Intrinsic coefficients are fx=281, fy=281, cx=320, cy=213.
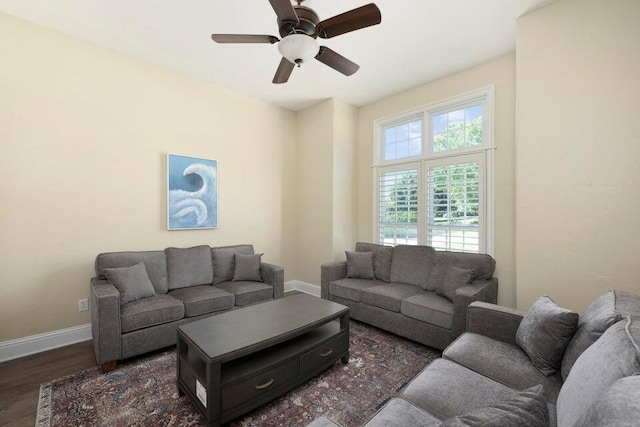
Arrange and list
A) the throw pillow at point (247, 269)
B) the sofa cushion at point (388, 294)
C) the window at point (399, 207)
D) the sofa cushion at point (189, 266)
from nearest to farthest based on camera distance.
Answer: the sofa cushion at point (388, 294) < the sofa cushion at point (189, 266) < the throw pillow at point (247, 269) < the window at point (399, 207)

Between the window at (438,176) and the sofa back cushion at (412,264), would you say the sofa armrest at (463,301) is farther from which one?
the window at (438,176)

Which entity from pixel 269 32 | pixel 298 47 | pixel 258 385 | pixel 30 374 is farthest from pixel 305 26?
pixel 30 374

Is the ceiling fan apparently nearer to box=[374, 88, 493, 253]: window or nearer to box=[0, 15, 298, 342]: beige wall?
box=[0, 15, 298, 342]: beige wall

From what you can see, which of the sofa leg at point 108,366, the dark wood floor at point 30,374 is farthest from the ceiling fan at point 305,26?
the dark wood floor at point 30,374

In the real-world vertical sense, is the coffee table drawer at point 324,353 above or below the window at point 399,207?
below

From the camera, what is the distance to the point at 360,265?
3746 millimetres

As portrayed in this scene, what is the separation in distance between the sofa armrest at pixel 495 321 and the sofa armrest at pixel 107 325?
282cm

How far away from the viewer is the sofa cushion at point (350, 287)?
11.0 feet

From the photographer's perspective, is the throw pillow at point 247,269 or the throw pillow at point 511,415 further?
the throw pillow at point 247,269

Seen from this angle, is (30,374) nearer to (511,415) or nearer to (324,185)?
(511,415)

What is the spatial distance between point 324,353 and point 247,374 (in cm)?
68

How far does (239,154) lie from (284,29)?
246 cm

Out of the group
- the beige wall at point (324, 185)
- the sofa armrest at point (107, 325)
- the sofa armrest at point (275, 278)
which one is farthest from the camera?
the beige wall at point (324, 185)

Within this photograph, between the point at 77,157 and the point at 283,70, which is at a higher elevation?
the point at 283,70
